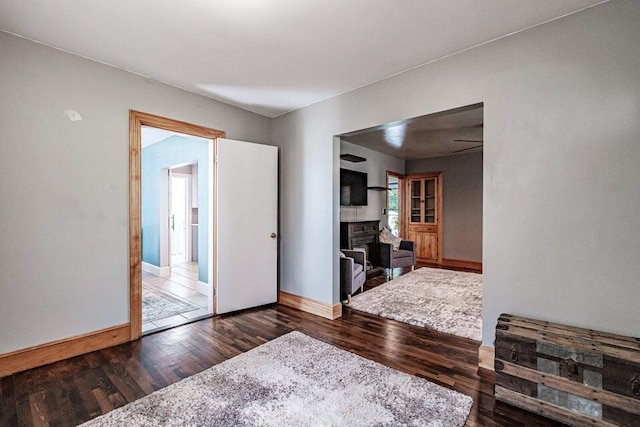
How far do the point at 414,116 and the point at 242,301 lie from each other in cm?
285

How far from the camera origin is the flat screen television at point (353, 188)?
547cm

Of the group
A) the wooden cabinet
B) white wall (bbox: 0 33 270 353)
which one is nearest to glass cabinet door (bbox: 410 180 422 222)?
the wooden cabinet

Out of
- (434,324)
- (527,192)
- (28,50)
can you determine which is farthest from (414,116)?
(28,50)

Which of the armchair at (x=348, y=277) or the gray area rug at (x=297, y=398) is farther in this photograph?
the armchair at (x=348, y=277)

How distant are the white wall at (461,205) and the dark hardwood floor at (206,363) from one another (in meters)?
4.20

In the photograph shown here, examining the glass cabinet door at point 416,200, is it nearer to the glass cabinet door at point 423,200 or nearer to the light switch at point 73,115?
the glass cabinet door at point 423,200

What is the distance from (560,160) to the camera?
76.4 inches

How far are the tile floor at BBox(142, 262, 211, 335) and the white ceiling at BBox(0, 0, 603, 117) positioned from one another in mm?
2581

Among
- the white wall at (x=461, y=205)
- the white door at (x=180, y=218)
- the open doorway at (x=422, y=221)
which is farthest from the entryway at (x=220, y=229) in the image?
the white wall at (x=461, y=205)

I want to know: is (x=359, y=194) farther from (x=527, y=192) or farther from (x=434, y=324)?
(x=527, y=192)

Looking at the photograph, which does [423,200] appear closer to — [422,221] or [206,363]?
[422,221]

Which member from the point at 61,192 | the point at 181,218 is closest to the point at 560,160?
the point at 61,192

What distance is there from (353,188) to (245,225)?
2.71 metres

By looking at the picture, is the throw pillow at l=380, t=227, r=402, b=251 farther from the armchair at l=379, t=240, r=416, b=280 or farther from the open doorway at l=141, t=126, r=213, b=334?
the open doorway at l=141, t=126, r=213, b=334
